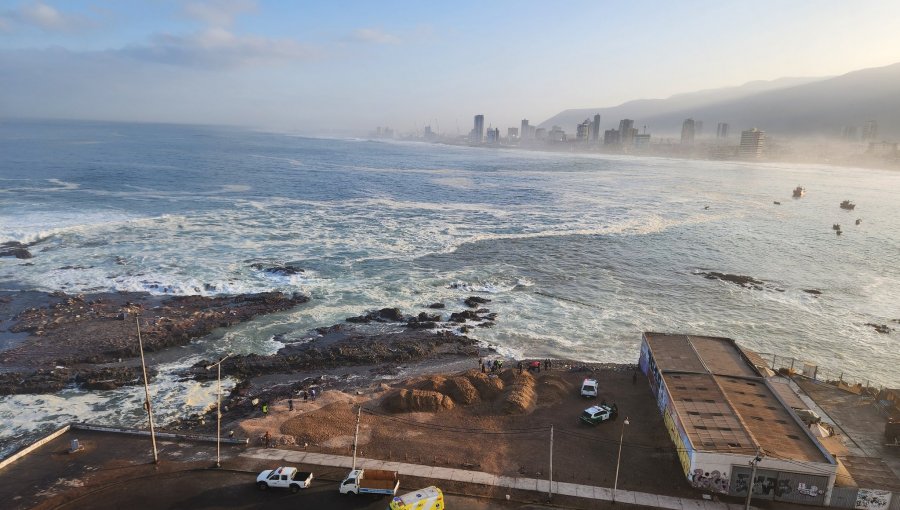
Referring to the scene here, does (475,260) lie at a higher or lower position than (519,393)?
higher

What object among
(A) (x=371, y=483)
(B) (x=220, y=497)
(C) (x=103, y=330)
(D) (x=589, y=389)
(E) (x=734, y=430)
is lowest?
(C) (x=103, y=330)

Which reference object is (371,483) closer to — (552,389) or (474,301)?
(552,389)

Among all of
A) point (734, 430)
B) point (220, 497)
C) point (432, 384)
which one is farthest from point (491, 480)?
point (734, 430)

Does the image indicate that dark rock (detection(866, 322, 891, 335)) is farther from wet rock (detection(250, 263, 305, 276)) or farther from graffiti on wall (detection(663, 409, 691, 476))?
wet rock (detection(250, 263, 305, 276))

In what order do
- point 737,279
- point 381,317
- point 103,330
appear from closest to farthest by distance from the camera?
point 103,330, point 381,317, point 737,279

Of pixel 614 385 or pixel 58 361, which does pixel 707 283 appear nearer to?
pixel 614 385
